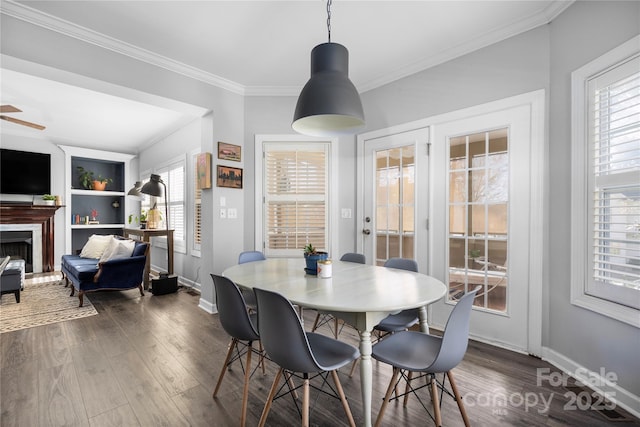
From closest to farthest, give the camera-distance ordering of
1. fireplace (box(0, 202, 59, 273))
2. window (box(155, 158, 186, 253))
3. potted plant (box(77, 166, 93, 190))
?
window (box(155, 158, 186, 253)) → fireplace (box(0, 202, 59, 273)) → potted plant (box(77, 166, 93, 190))

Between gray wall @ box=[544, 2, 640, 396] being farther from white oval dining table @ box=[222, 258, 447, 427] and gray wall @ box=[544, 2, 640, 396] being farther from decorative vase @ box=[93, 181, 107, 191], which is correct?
decorative vase @ box=[93, 181, 107, 191]

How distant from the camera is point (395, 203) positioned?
3.42 meters

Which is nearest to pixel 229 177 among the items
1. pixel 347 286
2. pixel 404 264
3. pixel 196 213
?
pixel 196 213

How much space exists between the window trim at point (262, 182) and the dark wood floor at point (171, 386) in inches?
48.7

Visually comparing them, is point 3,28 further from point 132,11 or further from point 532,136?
point 532,136

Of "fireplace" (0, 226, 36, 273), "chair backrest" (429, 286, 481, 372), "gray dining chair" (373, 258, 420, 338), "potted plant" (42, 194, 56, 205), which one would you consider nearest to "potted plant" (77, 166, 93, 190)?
"potted plant" (42, 194, 56, 205)

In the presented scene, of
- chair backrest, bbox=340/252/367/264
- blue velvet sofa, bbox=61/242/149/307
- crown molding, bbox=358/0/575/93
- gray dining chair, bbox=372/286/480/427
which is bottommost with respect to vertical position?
blue velvet sofa, bbox=61/242/149/307

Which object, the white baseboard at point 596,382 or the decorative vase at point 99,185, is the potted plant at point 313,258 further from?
the decorative vase at point 99,185

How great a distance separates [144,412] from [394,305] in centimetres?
164

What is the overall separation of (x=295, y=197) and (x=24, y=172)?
5.74 meters

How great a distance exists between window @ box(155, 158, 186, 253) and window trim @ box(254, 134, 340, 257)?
202cm

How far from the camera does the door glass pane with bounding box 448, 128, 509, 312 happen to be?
2.68 meters

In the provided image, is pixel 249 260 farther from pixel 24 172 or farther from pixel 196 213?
pixel 24 172

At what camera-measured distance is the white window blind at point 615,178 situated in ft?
6.00
